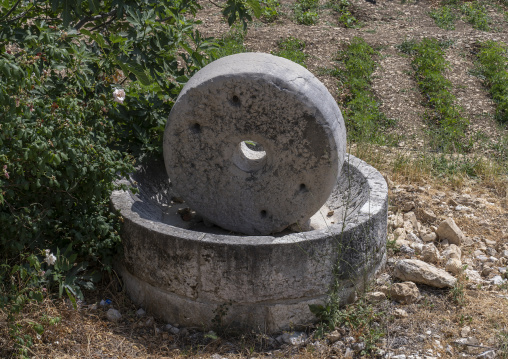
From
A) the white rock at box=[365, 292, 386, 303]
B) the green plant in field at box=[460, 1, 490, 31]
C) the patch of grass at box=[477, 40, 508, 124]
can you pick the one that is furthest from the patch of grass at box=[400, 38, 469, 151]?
the white rock at box=[365, 292, 386, 303]

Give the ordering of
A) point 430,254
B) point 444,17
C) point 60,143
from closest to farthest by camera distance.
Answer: point 60,143
point 430,254
point 444,17

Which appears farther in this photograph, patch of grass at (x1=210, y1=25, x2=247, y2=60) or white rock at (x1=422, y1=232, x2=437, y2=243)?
patch of grass at (x1=210, y1=25, x2=247, y2=60)

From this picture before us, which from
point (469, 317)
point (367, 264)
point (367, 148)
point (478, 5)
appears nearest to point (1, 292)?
point (367, 264)

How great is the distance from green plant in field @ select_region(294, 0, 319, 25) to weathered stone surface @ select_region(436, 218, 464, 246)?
6.48 m

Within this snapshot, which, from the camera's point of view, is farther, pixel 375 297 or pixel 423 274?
pixel 423 274

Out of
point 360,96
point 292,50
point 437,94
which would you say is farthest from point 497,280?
point 292,50

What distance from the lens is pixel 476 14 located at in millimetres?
11125

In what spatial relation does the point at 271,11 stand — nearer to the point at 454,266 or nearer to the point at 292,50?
the point at 292,50

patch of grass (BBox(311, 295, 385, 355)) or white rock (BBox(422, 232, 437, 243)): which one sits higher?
white rock (BBox(422, 232, 437, 243))

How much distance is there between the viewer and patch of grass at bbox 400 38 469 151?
23.3ft

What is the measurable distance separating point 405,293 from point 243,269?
3.86 ft

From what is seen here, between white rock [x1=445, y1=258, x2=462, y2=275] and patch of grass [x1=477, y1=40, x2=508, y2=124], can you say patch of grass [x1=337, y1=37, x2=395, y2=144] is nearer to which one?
patch of grass [x1=477, y1=40, x2=508, y2=124]

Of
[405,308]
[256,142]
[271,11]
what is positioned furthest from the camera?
[271,11]

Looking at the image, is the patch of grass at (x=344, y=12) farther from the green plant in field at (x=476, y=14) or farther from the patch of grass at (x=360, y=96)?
the green plant in field at (x=476, y=14)
